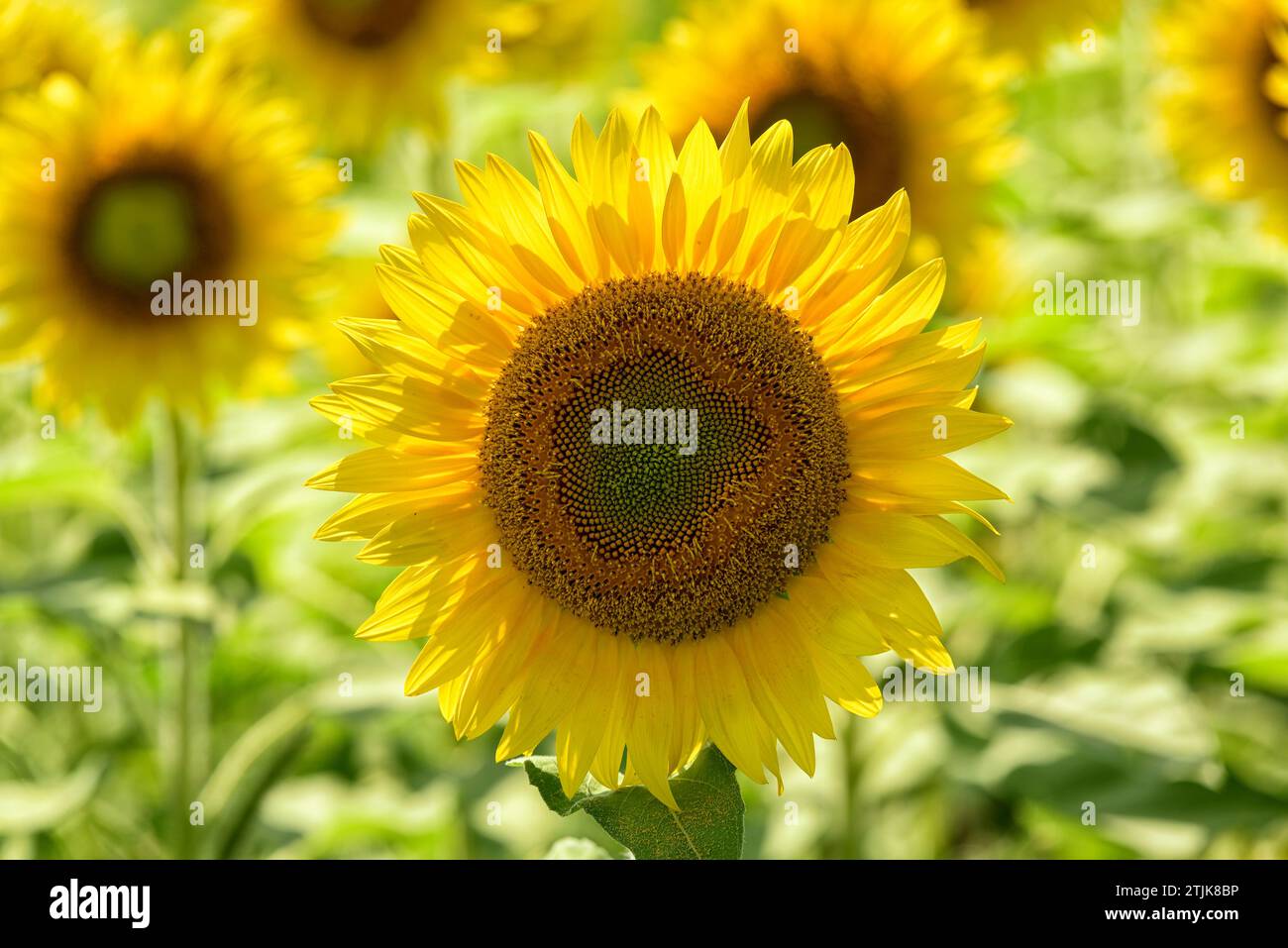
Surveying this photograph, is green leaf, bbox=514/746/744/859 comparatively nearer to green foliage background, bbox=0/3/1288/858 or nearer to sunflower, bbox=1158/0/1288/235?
green foliage background, bbox=0/3/1288/858

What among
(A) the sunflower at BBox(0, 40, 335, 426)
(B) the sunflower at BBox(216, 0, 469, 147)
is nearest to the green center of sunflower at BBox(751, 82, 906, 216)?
(B) the sunflower at BBox(216, 0, 469, 147)

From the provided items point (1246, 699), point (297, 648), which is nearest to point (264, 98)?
point (297, 648)

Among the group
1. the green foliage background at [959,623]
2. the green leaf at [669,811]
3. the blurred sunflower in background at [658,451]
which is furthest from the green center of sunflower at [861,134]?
the green leaf at [669,811]

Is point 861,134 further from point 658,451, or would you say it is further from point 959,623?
point 658,451

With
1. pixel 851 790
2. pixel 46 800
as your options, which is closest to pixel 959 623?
pixel 851 790

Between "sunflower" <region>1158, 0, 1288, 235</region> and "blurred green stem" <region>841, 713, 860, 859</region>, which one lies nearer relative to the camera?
"blurred green stem" <region>841, 713, 860, 859</region>
